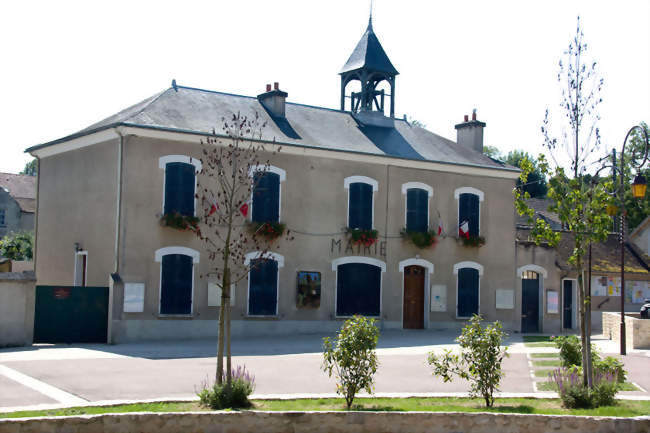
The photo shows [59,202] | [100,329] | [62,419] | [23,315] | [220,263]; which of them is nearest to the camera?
[62,419]

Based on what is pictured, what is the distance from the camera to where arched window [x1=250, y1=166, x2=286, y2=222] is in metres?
23.7

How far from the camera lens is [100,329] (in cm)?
2138

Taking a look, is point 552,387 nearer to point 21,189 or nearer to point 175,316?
point 175,316

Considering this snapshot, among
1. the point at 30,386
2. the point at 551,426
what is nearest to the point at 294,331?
the point at 30,386

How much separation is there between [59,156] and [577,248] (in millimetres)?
17977

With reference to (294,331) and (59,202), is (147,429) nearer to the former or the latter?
(294,331)

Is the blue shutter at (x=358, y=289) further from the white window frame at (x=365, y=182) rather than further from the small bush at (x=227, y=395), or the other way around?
the small bush at (x=227, y=395)

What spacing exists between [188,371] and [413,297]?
12.7m

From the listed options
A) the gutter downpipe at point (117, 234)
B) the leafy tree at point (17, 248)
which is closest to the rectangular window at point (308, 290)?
the gutter downpipe at point (117, 234)

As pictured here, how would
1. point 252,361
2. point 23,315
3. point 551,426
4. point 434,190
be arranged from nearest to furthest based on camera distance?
point 551,426
point 252,361
point 23,315
point 434,190

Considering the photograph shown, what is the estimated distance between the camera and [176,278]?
73.5ft

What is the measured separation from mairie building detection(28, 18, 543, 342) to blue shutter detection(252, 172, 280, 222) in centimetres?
4

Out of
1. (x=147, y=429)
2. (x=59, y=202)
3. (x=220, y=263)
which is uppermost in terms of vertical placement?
(x=59, y=202)

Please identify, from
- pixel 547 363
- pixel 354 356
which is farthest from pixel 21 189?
pixel 354 356
